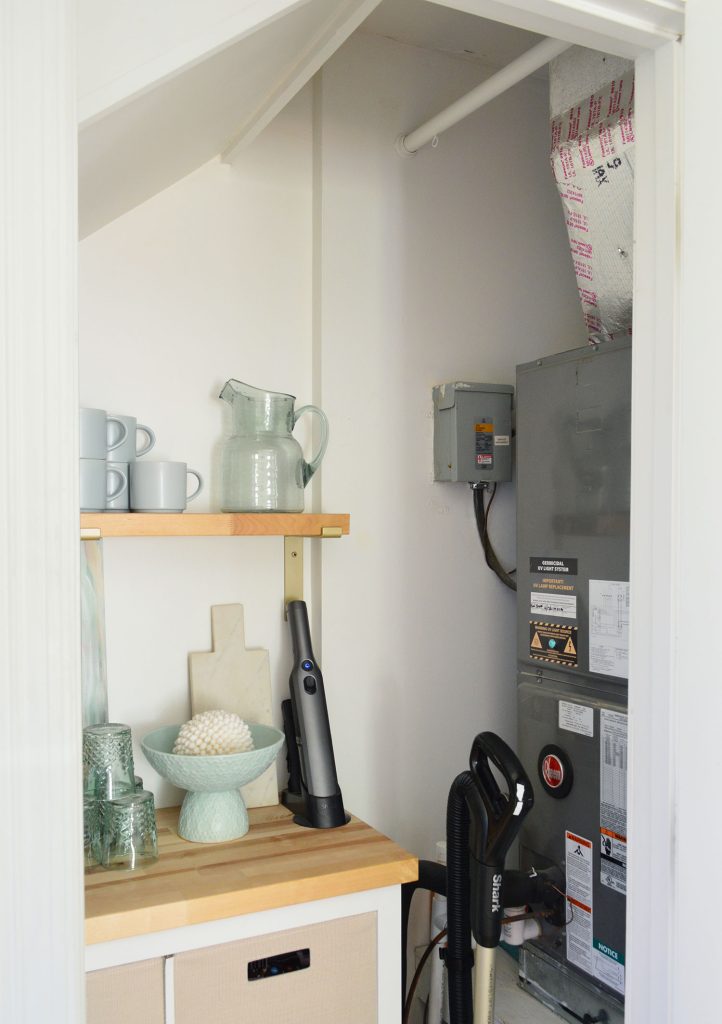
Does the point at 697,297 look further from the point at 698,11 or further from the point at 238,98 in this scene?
the point at 238,98

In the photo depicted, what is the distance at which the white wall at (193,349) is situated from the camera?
1832mm

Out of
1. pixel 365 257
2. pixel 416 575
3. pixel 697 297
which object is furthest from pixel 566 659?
pixel 365 257

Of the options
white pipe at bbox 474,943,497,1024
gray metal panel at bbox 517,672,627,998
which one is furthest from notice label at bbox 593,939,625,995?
white pipe at bbox 474,943,497,1024

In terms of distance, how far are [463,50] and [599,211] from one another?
0.78 m

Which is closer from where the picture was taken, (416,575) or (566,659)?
(566,659)

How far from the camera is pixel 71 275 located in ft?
2.52

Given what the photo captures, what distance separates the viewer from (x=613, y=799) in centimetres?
166

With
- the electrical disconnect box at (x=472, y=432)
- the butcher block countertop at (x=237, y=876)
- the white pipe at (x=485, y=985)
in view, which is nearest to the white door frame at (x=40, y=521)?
the butcher block countertop at (x=237, y=876)

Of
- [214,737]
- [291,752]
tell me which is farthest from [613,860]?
[214,737]

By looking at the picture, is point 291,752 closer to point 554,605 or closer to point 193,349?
point 554,605

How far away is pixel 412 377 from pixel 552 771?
946mm

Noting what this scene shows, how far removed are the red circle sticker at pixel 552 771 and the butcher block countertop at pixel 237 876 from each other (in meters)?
0.37

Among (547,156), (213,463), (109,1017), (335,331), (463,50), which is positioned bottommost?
(109,1017)

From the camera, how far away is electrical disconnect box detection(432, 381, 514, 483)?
2.08 metres
